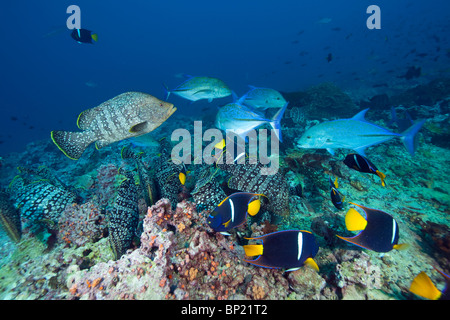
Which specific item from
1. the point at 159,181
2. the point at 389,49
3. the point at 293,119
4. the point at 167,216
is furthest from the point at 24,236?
the point at 389,49

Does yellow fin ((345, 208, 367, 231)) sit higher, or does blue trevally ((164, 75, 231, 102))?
blue trevally ((164, 75, 231, 102))

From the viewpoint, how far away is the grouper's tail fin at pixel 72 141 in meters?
2.74

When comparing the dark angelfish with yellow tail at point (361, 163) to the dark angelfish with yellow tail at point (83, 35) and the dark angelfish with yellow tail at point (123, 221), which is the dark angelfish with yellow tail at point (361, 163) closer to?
the dark angelfish with yellow tail at point (123, 221)

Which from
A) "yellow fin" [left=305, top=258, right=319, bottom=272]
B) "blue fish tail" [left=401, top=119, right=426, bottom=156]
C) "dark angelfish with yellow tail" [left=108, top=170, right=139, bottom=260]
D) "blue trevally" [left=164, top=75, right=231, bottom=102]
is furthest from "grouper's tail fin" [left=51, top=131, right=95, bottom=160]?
"blue fish tail" [left=401, top=119, right=426, bottom=156]

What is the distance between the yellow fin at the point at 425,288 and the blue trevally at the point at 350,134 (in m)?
2.09

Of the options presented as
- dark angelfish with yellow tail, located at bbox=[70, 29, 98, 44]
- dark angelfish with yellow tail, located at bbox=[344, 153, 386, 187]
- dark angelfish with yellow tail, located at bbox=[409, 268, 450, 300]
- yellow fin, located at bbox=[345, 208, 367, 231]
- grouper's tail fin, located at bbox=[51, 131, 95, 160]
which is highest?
dark angelfish with yellow tail, located at bbox=[70, 29, 98, 44]

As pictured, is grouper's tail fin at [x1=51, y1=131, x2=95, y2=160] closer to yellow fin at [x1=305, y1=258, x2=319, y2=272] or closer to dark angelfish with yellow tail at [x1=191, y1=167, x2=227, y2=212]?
dark angelfish with yellow tail at [x1=191, y1=167, x2=227, y2=212]

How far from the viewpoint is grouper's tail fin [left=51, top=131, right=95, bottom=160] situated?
8.99 feet

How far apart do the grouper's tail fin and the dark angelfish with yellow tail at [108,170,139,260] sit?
3.07 ft

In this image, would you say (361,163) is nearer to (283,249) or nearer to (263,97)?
(283,249)

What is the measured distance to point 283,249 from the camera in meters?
1.84

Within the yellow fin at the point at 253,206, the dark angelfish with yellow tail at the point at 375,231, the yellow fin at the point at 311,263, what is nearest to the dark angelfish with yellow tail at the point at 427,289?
A: the dark angelfish with yellow tail at the point at 375,231
